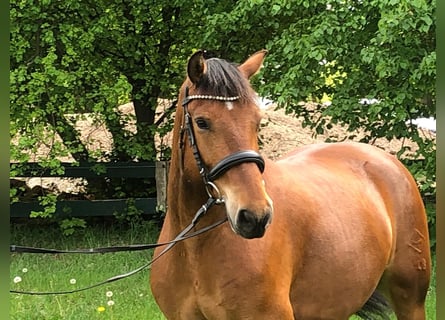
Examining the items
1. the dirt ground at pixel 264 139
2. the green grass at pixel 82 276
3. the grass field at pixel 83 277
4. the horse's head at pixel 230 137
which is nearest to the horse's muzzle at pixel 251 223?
the horse's head at pixel 230 137

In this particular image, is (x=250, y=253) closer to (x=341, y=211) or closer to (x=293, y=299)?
(x=293, y=299)

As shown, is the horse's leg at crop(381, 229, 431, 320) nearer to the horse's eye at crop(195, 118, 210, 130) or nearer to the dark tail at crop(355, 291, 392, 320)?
the dark tail at crop(355, 291, 392, 320)

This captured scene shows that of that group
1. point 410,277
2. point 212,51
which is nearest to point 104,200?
point 212,51

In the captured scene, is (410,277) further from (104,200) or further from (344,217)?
(104,200)

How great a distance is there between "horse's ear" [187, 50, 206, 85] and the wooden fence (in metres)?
5.61

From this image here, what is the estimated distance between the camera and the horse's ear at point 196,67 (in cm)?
237

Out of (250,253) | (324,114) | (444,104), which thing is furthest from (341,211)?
(324,114)

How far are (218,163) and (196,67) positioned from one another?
409mm

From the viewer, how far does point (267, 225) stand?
7.17 feet

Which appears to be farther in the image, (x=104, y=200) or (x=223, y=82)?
(x=104, y=200)

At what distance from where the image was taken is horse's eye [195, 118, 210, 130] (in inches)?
91.8

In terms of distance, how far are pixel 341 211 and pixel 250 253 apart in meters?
0.83

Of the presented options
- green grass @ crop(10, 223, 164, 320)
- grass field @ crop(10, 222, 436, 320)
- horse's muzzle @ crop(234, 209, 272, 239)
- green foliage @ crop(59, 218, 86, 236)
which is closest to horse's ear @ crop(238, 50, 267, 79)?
horse's muzzle @ crop(234, 209, 272, 239)

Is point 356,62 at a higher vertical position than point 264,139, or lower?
higher
